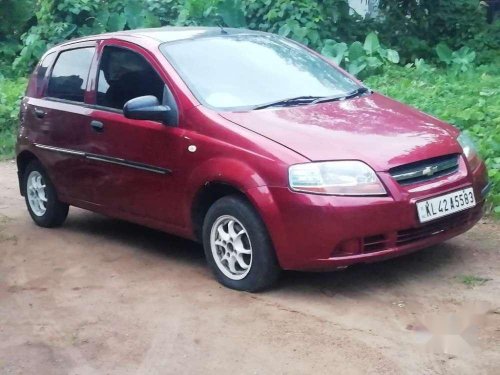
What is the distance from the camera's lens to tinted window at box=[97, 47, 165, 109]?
602cm

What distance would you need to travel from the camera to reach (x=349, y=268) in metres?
5.68

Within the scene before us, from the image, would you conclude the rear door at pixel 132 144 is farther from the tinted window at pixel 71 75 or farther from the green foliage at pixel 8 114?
the green foliage at pixel 8 114

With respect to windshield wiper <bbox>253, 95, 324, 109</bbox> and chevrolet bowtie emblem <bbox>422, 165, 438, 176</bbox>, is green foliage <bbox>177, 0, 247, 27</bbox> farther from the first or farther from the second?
chevrolet bowtie emblem <bbox>422, 165, 438, 176</bbox>

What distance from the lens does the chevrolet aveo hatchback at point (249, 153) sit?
4902mm

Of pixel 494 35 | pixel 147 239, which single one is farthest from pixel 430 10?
pixel 147 239

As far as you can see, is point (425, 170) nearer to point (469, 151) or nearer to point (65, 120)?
point (469, 151)

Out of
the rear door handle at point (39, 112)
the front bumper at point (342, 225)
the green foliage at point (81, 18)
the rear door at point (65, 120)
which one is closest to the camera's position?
the front bumper at point (342, 225)

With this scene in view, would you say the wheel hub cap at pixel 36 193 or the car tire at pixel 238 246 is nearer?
the car tire at pixel 238 246

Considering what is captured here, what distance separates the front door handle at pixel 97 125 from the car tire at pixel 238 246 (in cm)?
131

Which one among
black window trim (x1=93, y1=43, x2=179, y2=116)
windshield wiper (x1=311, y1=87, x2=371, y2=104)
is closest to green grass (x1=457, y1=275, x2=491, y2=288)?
windshield wiper (x1=311, y1=87, x2=371, y2=104)

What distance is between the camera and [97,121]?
635 cm

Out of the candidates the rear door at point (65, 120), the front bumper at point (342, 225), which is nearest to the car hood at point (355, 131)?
the front bumper at point (342, 225)

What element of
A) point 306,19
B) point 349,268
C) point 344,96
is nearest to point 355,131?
point 344,96

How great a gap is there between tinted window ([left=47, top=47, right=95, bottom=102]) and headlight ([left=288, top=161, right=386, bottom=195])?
2476mm
